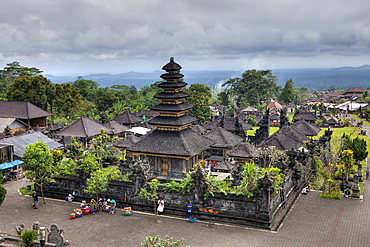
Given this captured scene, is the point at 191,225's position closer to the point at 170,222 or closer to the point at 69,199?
the point at 170,222

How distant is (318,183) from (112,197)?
50.7ft

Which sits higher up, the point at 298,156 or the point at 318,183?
the point at 298,156

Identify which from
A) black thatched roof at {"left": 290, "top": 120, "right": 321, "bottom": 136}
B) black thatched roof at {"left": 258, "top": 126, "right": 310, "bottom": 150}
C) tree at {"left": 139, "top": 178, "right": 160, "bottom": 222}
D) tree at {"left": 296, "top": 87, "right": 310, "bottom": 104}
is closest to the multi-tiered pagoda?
tree at {"left": 139, "top": 178, "right": 160, "bottom": 222}

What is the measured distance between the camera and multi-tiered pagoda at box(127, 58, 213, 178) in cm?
2756

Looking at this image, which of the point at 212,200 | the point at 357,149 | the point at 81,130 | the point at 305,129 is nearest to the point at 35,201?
the point at 212,200

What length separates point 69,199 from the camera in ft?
80.2

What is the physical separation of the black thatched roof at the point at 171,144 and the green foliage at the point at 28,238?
40.4 ft

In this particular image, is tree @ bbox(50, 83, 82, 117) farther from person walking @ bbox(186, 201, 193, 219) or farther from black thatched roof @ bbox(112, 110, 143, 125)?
person walking @ bbox(186, 201, 193, 219)

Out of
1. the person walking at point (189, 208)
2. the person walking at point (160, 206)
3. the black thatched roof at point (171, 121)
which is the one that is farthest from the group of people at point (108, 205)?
the black thatched roof at point (171, 121)

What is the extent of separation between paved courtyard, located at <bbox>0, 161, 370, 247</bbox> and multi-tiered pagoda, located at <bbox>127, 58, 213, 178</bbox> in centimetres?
623

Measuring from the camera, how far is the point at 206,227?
20.2 m

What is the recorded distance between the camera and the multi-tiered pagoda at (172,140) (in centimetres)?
2756

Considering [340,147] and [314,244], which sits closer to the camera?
[314,244]

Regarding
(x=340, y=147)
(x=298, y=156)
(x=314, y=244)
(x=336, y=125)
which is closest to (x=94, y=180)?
(x=314, y=244)
